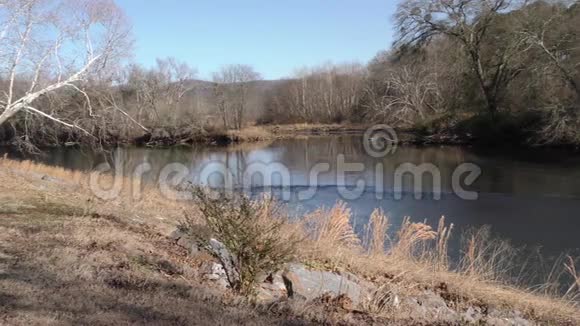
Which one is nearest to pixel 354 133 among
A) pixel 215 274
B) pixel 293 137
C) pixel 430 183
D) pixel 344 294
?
pixel 293 137

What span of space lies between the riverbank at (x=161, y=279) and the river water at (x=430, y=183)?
6.63 feet

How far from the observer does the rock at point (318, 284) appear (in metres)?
5.93

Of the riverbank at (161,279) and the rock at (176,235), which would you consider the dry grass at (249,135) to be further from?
the rock at (176,235)

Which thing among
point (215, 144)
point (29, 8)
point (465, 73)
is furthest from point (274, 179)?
point (215, 144)

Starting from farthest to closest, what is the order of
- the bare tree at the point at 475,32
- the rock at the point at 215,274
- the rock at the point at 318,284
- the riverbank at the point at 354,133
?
1. the bare tree at the point at 475,32
2. the riverbank at the point at 354,133
3. the rock at the point at 318,284
4. the rock at the point at 215,274

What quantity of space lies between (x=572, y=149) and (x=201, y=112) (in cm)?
3941

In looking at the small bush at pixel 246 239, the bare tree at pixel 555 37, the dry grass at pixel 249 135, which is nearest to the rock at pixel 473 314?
the small bush at pixel 246 239

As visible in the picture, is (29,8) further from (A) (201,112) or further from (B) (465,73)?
(A) (201,112)

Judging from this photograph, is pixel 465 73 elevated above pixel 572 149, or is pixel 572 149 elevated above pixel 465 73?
pixel 465 73

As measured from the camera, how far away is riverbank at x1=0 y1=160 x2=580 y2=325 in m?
4.16

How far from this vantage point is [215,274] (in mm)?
6023

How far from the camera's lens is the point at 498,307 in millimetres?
7027

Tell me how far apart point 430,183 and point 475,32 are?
21.3 metres

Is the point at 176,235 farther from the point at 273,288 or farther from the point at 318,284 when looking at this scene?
the point at 318,284
